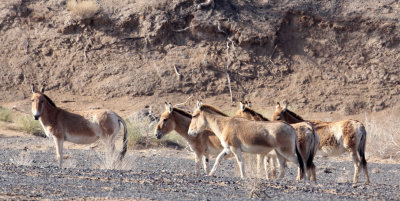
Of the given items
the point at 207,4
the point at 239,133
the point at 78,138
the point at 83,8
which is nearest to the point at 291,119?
the point at 239,133

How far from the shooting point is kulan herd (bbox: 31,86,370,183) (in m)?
13.9

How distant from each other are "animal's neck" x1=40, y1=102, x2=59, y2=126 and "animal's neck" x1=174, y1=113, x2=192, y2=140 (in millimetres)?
2758

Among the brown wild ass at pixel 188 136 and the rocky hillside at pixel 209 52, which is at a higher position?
the rocky hillside at pixel 209 52

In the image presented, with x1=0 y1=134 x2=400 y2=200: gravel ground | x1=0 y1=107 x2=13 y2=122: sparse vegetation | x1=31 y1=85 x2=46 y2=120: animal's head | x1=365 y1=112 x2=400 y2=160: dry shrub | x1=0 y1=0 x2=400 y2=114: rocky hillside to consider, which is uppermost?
x1=0 y1=0 x2=400 y2=114: rocky hillside

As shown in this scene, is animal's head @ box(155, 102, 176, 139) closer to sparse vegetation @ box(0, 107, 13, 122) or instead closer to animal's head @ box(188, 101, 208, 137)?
animal's head @ box(188, 101, 208, 137)

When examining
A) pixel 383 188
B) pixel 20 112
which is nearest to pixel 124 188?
pixel 383 188

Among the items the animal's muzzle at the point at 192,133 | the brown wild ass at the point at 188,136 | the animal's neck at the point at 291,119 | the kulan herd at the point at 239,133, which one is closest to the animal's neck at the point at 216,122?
the kulan herd at the point at 239,133

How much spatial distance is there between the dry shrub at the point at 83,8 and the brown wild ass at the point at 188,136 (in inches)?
603

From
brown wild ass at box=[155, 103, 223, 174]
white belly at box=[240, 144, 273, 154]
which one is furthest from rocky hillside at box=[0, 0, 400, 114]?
white belly at box=[240, 144, 273, 154]

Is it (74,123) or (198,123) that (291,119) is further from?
(74,123)

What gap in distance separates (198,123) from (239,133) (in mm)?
1334

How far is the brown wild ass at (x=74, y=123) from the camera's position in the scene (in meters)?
16.0

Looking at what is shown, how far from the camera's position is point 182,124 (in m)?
16.2

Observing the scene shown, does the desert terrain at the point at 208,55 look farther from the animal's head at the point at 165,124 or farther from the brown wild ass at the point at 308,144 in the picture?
the brown wild ass at the point at 308,144
